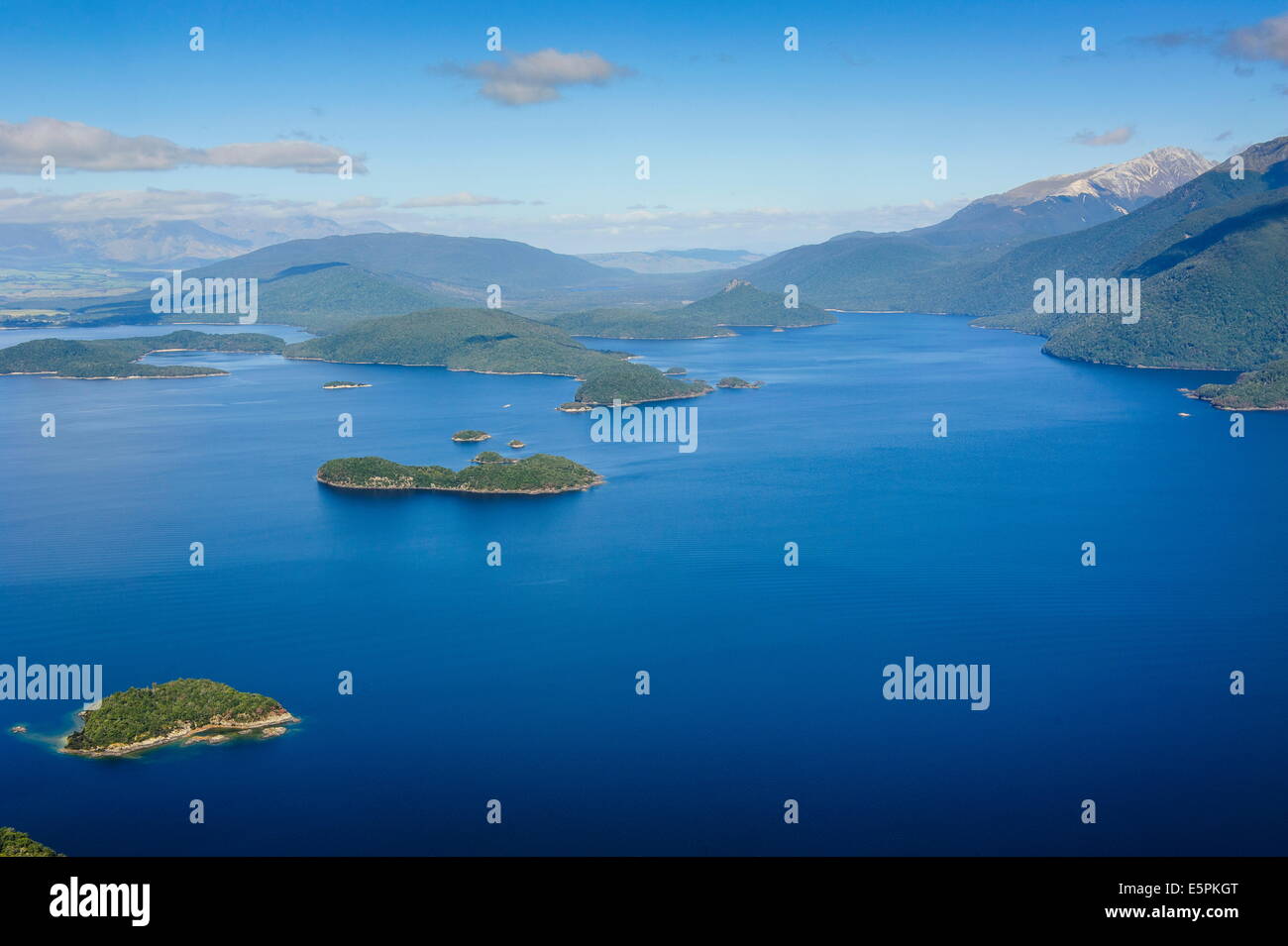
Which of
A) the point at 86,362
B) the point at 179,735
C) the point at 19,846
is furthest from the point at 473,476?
the point at 86,362

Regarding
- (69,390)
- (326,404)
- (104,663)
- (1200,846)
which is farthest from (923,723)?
(69,390)

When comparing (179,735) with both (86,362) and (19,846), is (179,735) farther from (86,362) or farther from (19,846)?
(86,362)

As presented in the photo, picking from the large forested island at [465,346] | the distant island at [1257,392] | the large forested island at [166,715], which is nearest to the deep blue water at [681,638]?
the large forested island at [166,715]

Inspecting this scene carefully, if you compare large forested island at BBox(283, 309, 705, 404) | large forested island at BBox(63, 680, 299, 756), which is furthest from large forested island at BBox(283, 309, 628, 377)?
large forested island at BBox(63, 680, 299, 756)

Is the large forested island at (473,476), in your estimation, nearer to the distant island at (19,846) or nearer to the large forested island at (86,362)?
the distant island at (19,846)

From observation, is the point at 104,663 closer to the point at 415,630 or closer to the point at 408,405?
the point at 415,630

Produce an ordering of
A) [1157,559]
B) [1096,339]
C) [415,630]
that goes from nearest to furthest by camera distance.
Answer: [415,630] < [1157,559] < [1096,339]
